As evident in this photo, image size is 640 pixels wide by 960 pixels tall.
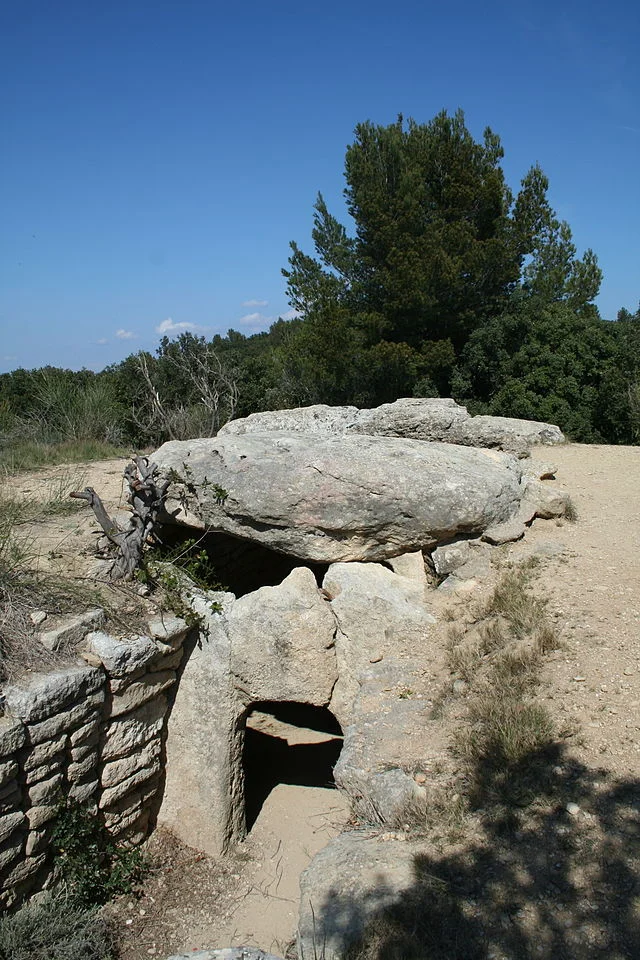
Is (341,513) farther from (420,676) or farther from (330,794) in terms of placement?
(330,794)

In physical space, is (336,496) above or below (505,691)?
above

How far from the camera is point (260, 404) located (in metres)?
15.6

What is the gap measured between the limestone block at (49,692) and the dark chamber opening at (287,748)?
101 inches

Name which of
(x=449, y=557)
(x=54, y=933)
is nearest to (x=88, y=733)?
(x=54, y=933)

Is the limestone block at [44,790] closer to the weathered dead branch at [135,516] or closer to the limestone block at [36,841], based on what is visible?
the limestone block at [36,841]

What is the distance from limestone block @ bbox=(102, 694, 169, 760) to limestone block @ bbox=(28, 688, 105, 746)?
0.31 m

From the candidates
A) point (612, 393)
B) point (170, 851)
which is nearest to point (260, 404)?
point (612, 393)

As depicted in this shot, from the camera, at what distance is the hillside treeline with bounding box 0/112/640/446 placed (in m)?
13.1

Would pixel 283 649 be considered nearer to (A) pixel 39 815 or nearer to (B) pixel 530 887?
(A) pixel 39 815

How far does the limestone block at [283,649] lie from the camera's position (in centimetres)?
546

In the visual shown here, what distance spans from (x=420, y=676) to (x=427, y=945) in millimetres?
2062

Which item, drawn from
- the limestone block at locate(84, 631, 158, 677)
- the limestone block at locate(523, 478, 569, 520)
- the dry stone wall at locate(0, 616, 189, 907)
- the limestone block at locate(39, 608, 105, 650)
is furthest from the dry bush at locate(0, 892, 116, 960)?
the limestone block at locate(523, 478, 569, 520)

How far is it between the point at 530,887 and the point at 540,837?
289mm

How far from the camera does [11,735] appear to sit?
4094 millimetres
